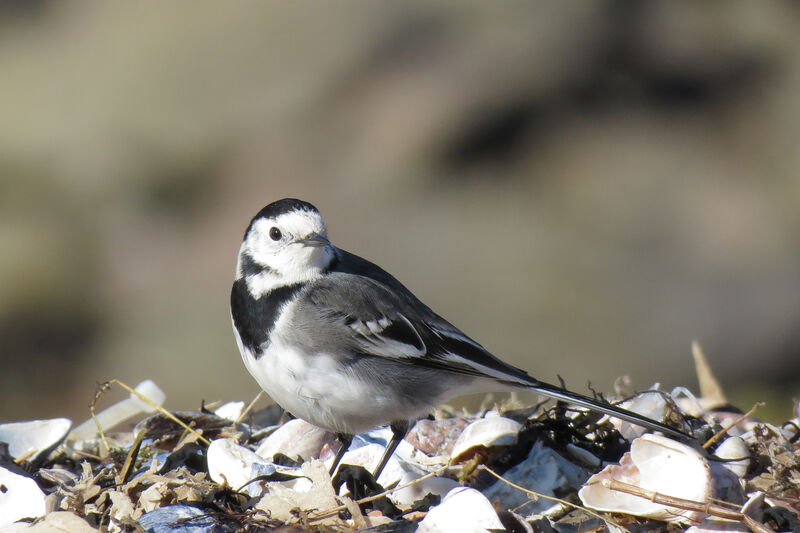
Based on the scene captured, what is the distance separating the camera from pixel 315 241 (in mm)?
4469

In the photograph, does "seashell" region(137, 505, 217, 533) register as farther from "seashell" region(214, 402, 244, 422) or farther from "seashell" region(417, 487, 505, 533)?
"seashell" region(214, 402, 244, 422)

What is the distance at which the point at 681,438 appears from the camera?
4027 mm

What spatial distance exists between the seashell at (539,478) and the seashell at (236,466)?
2.75ft

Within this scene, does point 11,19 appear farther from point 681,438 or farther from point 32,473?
point 681,438

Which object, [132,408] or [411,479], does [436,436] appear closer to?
[411,479]

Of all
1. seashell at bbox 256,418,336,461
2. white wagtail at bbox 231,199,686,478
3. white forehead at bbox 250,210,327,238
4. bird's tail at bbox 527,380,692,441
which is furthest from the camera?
white forehead at bbox 250,210,327,238

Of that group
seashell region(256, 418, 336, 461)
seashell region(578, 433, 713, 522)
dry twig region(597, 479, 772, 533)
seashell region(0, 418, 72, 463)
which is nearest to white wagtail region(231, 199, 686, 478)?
seashell region(256, 418, 336, 461)

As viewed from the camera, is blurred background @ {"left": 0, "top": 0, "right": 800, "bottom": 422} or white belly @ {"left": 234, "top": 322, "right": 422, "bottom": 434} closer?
white belly @ {"left": 234, "top": 322, "right": 422, "bottom": 434}

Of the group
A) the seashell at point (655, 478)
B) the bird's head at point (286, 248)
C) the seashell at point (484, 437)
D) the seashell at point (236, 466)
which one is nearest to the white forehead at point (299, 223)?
the bird's head at point (286, 248)

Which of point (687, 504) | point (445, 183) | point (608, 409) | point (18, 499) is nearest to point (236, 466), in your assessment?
point (18, 499)

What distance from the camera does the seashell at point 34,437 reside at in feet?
14.4

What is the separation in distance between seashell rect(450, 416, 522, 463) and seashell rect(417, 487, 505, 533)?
0.88m

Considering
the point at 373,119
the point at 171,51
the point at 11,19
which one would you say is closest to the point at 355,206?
the point at 373,119

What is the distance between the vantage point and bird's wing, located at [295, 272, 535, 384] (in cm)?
429
